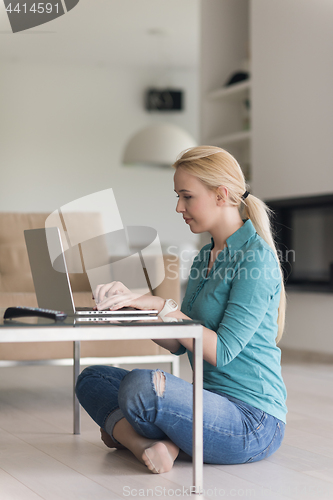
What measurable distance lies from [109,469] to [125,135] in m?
5.89

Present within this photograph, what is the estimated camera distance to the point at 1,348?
8.07ft

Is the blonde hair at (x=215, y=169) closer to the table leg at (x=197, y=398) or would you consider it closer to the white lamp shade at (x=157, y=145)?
the table leg at (x=197, y=398)

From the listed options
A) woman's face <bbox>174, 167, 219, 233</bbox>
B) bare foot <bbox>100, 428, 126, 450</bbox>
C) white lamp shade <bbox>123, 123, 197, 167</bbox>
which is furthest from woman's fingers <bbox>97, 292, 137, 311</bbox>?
white lamp shade <bbox>123, 123, 197, 167</bbox>

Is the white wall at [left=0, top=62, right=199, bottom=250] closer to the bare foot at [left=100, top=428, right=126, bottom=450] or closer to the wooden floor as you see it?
the wooden floor

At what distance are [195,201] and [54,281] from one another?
401 mm

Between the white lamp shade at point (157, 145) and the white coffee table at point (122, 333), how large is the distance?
3772 mm

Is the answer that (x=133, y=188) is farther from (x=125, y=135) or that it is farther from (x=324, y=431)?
(x=324, y=431)

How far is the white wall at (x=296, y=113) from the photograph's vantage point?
144 inches

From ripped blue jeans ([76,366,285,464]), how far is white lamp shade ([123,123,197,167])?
3.66 meters

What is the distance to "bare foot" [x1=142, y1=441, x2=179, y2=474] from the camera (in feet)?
4.91

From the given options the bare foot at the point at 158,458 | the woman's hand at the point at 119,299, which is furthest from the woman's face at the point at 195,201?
the bare foot at the point at 158,458

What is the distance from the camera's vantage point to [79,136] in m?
6.93

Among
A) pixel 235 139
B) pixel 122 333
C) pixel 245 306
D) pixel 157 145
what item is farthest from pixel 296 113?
pixel 122 333

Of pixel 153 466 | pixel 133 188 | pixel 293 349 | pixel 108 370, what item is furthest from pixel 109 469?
pixel 133 188
